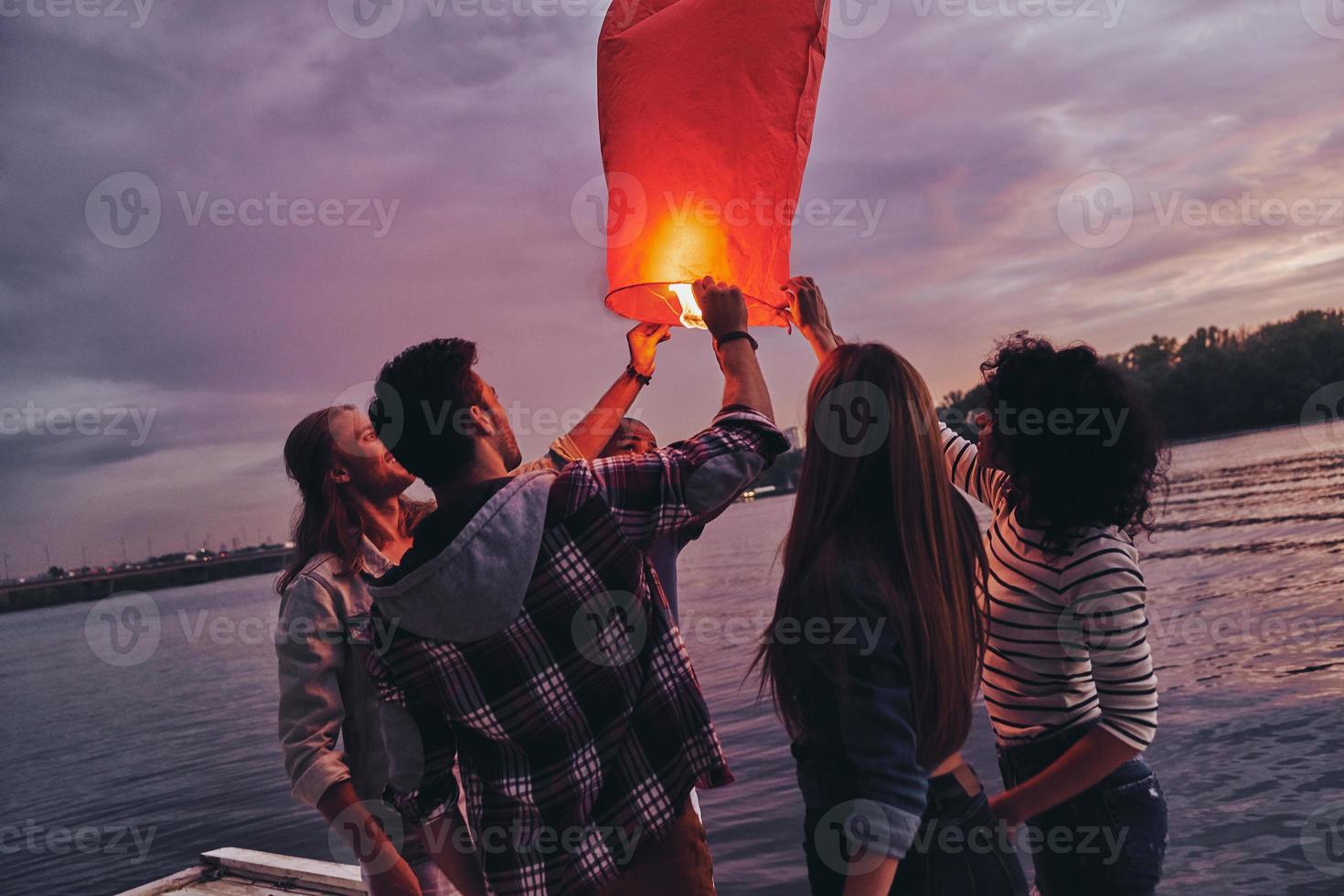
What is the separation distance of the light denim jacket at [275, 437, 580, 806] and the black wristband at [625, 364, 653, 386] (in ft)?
2.75

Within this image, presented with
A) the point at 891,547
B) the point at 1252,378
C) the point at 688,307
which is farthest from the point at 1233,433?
the point at 891,547

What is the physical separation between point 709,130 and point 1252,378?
82134 mm

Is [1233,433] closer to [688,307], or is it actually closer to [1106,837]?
[1106,837]

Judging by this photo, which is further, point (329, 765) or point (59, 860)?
point (59, 860)

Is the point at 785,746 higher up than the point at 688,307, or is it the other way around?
the point at 688,307

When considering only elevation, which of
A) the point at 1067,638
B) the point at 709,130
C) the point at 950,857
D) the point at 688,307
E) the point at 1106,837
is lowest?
the point at 1106,837

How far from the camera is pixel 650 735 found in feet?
5.88

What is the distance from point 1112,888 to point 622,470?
4.64ft

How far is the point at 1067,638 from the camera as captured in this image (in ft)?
6.58

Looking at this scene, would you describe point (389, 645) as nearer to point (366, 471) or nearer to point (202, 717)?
point (366, 471)

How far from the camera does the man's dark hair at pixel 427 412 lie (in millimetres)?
1745

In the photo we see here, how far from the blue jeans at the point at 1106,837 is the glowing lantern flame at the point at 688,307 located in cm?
133

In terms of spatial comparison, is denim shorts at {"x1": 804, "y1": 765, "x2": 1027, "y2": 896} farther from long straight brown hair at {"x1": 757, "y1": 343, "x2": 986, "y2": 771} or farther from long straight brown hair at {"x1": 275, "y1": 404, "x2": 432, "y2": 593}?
long straight brown hair at {"x1": 275, "y1": 404, "x2": 432, "y2": 593}

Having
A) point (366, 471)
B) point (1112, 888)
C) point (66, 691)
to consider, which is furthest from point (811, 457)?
point (66, 691)
